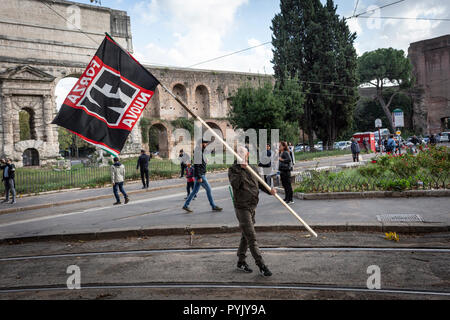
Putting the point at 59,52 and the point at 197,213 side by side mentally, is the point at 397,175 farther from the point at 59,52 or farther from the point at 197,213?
the point at 59,52

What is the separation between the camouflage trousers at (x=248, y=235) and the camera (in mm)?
4266

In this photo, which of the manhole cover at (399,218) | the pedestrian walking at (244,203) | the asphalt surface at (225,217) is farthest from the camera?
the asphalt surface at (225,217)

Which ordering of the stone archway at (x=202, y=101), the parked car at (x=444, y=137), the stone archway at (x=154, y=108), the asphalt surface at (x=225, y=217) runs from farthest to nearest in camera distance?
the parked car at (x=444, y=137)
the stone archway at (x=202, y=101)
the stone archway at (x=154, y=108)
the asphalt surface at (x=225, y=217)

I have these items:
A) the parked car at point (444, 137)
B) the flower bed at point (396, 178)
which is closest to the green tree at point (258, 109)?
the flower bed at point (396, 178)

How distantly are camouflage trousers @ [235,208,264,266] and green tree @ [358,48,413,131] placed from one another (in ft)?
163

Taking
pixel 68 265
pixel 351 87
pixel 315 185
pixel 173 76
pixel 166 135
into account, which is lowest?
pixel 68 265

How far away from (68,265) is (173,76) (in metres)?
32.1

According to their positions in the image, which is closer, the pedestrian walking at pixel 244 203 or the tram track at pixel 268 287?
the tram track at pixel 268 287

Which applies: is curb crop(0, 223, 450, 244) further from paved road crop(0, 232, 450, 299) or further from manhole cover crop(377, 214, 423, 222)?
manhole cover crop(377, 214, 423, 222)

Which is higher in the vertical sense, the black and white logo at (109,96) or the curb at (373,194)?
the black and white logo at (109,96)

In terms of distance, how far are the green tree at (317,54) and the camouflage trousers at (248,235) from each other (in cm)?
2659

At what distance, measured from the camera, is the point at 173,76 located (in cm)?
3544

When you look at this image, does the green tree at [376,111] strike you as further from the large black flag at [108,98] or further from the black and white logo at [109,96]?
the black and white logo at [109,96]
